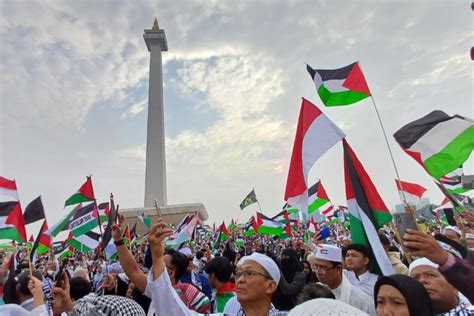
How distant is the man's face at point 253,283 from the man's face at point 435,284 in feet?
3.09

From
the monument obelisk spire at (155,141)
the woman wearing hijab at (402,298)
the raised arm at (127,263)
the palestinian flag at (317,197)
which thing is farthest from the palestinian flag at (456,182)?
the monument obelisk spire at (155,141)

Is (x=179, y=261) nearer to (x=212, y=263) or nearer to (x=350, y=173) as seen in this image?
(x=212, y=263)

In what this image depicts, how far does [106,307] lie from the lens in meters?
1.77

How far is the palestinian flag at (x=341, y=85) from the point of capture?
4812 mm

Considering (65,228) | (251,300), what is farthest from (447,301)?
(65,228)

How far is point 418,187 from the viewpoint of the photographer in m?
8.12

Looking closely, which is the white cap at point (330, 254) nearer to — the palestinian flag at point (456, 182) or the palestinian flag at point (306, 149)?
the palestinian flag at point (306, 149)

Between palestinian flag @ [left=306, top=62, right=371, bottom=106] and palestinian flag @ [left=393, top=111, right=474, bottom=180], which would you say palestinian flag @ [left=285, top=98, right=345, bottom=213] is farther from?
palestinian flag @ [left=393, top=111, right=474, bottom=180]

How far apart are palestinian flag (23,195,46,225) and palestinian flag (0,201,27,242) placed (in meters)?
0.65

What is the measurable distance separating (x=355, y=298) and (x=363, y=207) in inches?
36.5

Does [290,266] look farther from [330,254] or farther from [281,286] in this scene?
[330,254]

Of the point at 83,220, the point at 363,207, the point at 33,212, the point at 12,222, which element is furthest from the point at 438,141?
the point at 83,220

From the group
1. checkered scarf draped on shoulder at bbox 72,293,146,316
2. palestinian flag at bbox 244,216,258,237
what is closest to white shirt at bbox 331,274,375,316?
checkered scarf draped on shoulder at bbox 72,293,146,316

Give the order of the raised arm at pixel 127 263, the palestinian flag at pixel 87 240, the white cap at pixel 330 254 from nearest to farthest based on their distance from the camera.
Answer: the raised arm at pixel 127 263 → the white cap at pixel 330 254 → the palestinian flag at pixel 87 240
